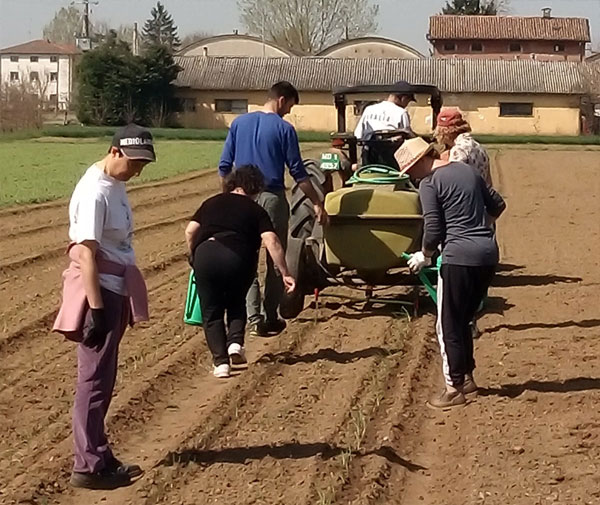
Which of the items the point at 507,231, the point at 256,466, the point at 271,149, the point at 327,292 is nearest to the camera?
the point at 256,466

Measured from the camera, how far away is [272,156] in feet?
27.6

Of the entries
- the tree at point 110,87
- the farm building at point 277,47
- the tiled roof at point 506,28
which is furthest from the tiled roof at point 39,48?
the tree at point 110,87

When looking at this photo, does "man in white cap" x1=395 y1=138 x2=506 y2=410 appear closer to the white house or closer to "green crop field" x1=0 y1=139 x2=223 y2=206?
"green crop field" x1=0 y1=139 x2=223 y2=206

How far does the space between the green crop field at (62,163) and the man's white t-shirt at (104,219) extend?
1409 cm

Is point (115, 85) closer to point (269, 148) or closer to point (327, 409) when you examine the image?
point (269, 148)

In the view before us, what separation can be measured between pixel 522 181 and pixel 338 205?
56.6 ft

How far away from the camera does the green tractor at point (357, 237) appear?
889cm

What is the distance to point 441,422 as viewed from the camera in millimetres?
6520

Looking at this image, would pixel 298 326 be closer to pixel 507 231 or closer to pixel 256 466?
pixel 256 466

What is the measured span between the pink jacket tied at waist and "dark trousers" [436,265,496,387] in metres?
2.09

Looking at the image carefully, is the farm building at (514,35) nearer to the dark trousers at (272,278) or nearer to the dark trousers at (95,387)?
the dark trousers at (272,278)

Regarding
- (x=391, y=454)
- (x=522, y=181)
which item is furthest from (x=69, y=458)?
(x=522, y=181)

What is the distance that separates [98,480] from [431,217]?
2.48 meters

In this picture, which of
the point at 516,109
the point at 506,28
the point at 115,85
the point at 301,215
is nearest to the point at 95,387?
the point at 301,215
